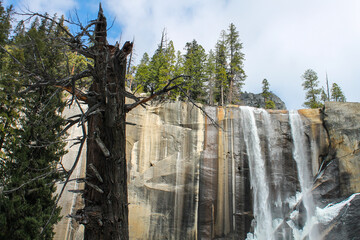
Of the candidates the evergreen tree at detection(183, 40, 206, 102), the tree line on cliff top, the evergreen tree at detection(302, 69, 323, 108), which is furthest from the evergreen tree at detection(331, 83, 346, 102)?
the tree line on cliff top

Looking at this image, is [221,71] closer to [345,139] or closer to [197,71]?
[197,71]

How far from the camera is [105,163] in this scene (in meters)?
3.19

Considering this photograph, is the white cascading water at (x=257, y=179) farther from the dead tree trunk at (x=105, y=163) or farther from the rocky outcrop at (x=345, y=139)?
the dead tree trunk at (x=105, y=163)

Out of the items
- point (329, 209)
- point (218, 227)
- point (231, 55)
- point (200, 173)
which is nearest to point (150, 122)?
point (200, 173)

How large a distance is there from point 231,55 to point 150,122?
23.0m

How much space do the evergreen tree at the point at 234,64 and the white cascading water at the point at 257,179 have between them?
45.6 ft

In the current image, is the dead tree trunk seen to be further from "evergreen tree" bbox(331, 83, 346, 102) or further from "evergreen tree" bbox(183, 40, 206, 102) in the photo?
"evergreen tree" bbox(331, 83, 346, 102)

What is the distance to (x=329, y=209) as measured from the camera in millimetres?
16734

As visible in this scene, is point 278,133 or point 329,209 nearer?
point 329,209

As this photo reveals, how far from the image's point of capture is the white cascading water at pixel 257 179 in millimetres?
16781

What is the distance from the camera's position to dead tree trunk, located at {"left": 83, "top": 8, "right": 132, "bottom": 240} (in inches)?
121

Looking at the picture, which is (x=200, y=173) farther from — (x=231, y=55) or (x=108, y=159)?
(x=231, y=55)

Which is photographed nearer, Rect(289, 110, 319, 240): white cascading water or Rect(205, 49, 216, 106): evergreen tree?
Rect(289, 110, 319, 240): white cascading water

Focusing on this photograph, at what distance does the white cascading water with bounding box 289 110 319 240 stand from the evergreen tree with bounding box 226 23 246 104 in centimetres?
1396
